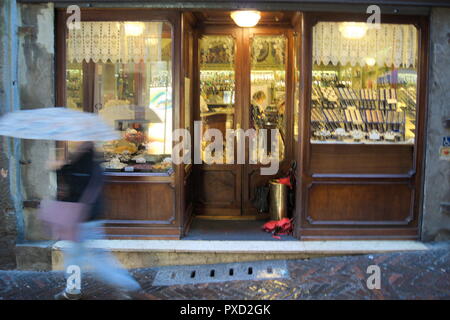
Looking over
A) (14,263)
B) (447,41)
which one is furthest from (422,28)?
(14,263)

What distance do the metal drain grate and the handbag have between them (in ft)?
4.81

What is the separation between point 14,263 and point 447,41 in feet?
21.6

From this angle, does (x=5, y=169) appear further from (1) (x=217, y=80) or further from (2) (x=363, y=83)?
(2) (x=363, y=83)

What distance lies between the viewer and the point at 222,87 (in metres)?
7.95

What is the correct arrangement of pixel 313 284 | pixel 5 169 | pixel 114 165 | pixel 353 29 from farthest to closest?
pixel 114 165
pixel 353 29
pixel 5 169
pixel 313 284

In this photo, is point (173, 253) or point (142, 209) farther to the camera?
point (142, 209)

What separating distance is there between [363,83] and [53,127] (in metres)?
4.44

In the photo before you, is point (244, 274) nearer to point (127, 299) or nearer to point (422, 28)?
point (127, 299)

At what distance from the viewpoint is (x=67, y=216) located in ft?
15.9

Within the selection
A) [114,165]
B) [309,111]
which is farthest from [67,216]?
[309,111]

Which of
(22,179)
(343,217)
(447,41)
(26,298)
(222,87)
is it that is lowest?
(26,298)

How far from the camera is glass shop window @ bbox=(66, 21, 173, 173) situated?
6.64m

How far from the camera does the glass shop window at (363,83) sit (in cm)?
673

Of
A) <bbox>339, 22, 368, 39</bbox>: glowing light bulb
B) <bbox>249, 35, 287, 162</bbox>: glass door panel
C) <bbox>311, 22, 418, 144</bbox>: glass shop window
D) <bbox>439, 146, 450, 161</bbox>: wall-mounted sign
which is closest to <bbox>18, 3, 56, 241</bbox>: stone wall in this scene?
<bbox>249, 35, 287, 162</bbox>: glass door panel
